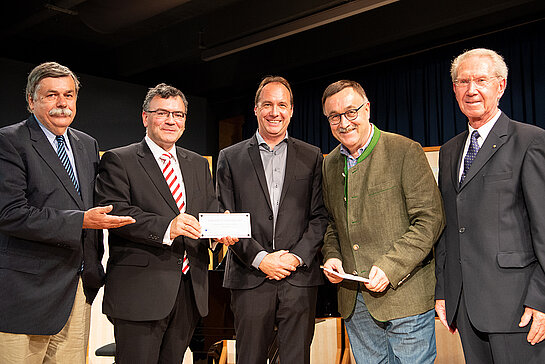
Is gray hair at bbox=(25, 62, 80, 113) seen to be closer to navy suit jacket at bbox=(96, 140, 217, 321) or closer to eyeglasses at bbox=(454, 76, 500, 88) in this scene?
navy suit jacket at bbox=(96, 140, 217, 321)

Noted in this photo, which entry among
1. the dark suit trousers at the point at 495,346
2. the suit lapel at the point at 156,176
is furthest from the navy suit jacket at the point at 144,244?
the dark suit trousers at the point at 495,346

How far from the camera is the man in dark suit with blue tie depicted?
2.42 metres

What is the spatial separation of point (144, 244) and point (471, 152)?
1640mm

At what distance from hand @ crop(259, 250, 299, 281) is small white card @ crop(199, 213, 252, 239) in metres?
0.17

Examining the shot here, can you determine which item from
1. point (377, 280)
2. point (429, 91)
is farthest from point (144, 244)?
point (429, 91)

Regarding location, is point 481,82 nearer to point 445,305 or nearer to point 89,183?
point 445,305

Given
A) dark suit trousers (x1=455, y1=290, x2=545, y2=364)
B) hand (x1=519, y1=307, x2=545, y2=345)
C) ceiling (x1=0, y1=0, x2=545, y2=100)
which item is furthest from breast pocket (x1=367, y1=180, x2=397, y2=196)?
ceiling (x1=0, y1=0, x2=545, y2=100)

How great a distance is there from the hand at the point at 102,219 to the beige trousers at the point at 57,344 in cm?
38

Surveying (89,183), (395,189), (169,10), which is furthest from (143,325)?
(169,10)

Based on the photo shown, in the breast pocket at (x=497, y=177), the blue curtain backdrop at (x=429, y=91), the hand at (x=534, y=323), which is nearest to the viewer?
the hand at (x=534, y=323)

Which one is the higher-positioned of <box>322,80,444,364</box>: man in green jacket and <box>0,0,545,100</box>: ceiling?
<box>0,0,545,100</box>: ceiling

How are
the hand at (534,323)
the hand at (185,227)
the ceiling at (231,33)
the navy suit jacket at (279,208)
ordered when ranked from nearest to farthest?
1. the hand at (534,323)
2. the hand at (185,227)
3. the navy suit jacket at (279,208)
4. the ceiling at (231,33)

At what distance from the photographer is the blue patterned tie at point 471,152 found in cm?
241

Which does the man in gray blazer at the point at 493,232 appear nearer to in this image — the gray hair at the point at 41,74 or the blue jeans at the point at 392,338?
the blue jeans at the point at 392,338
